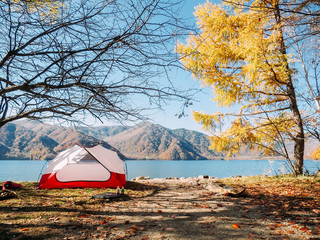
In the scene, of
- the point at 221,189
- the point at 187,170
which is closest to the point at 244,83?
the point at 221,189

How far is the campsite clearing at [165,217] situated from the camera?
250 centimetres

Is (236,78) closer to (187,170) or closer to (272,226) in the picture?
(272,226)

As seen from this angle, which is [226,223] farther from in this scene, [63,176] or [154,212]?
[63,176]

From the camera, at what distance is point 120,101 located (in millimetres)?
3254

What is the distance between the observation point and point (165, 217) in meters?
3.21

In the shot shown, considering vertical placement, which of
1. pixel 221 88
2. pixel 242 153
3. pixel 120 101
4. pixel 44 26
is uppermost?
pixel 221 88

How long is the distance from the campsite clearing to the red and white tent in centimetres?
152

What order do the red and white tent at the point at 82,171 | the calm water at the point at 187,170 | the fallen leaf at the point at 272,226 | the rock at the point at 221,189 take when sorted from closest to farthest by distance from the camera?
1. the fallen leaf at the point at 272,226
2. the rock at the point at 221,189
3. the red and white tent at the point at 82,171
4. the calm water at the point at 187,170

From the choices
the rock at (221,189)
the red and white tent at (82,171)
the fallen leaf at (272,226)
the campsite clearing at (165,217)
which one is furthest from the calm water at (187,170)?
the fallen leaf at (272,226)

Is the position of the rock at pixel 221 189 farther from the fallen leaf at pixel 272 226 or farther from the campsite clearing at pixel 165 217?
the fallen leaf at pixel 272 226

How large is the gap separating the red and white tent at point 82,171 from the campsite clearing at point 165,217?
1.52 metres

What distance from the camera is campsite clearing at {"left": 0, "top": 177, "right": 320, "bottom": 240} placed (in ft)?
8.20

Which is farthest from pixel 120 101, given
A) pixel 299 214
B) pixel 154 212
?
pixel 299 214

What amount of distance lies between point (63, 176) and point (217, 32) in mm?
8121
